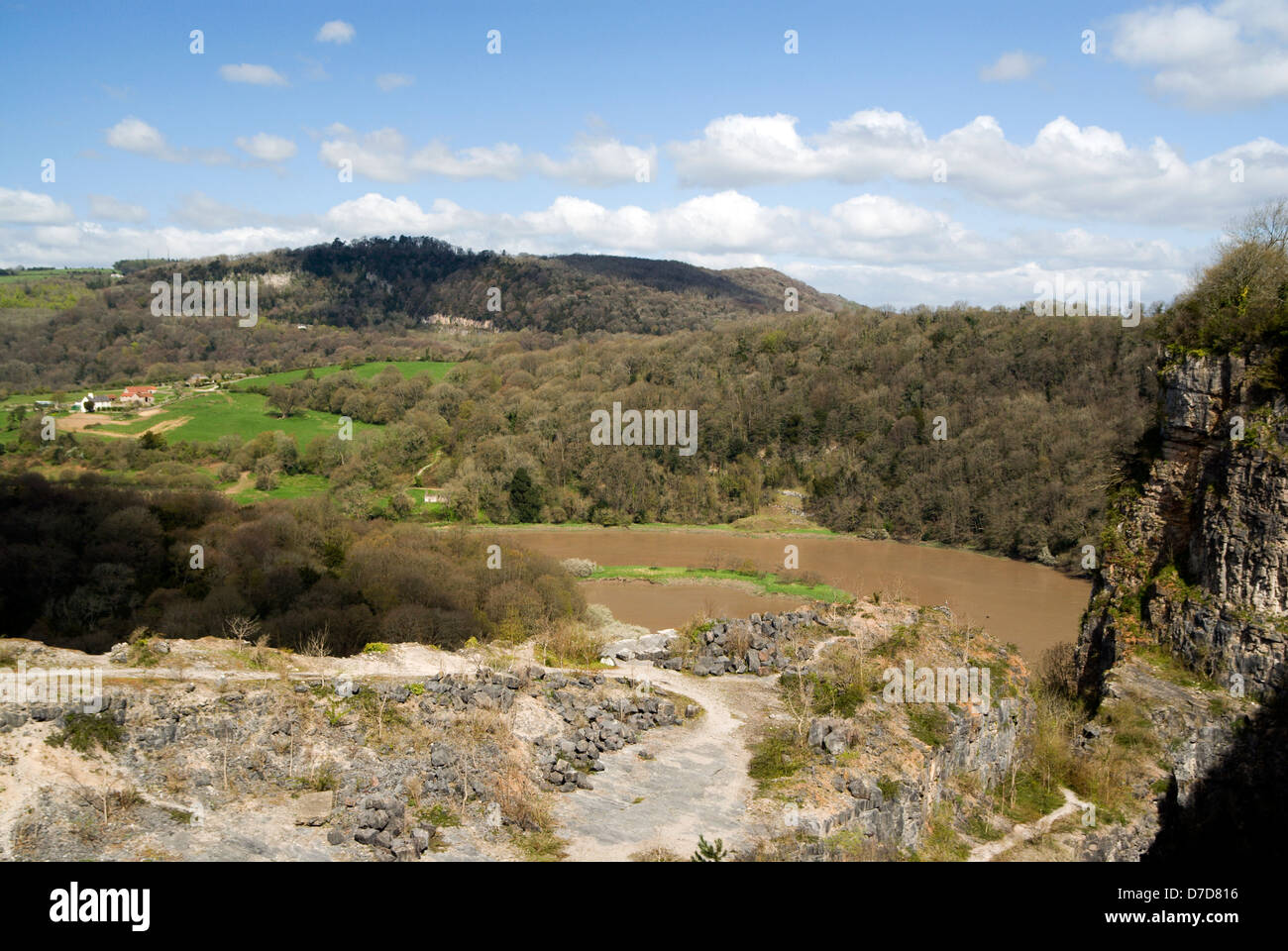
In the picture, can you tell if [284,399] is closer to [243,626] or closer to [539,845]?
[243,626]

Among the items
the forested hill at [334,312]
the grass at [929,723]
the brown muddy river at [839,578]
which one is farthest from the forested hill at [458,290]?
the grass at [929,723]

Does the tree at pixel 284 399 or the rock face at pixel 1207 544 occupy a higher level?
the tree at pixel 284 399

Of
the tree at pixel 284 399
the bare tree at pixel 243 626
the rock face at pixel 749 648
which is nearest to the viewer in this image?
the rock face at pixel 749 648

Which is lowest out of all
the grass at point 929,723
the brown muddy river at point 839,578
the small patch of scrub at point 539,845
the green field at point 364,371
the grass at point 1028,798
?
the brown muddy river at point 839,578

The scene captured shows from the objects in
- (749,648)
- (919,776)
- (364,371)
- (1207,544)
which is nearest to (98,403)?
(364,371)

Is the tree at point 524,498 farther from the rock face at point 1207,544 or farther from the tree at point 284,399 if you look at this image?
the rock face at point 1207,544

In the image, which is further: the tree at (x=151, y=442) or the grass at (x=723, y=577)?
the tree at (x=151, y=442)

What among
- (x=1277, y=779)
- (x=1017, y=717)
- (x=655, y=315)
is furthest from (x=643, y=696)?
(x=655, y=315)
